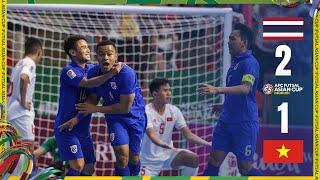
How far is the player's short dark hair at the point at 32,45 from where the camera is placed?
29.8ft

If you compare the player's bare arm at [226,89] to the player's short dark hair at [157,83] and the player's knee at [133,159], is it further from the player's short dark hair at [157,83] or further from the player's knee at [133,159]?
the player's knee at [133,159]

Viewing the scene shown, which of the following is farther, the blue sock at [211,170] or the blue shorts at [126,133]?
the blue sock at [211,170]

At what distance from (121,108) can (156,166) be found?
2.10 feet

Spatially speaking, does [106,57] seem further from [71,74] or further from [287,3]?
[287,3]

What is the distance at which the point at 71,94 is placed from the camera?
9.06m

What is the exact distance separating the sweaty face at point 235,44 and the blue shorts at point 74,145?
154 cm

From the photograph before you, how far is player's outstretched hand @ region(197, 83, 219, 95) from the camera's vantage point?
9125mm

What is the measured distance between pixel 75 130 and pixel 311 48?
2.29 metres

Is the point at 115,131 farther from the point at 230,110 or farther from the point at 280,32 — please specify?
the point at 280,32

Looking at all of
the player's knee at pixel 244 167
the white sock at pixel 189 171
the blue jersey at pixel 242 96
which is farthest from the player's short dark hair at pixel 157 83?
the player's knee at pixel 244 167

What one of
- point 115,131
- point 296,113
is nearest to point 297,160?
point 296,113

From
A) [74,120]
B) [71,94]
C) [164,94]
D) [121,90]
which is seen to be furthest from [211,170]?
[71,94]

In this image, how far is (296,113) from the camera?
30.0ft

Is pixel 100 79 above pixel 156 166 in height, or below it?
above
